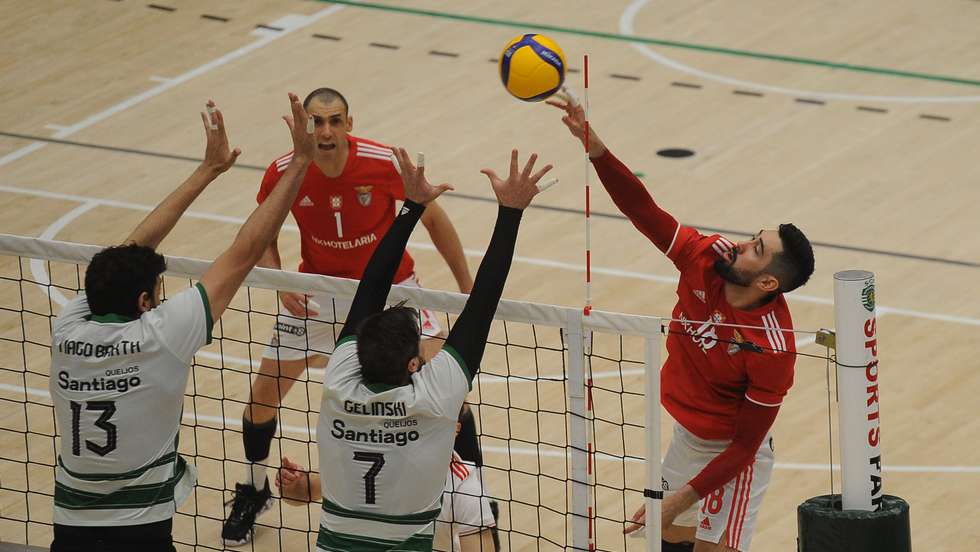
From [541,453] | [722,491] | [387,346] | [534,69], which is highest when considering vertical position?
[534,69]

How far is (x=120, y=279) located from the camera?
19.6 ft

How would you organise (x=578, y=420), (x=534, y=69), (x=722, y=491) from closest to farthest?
(x=578, y=420) < (x=722, y=491) < (x=534, y=69)

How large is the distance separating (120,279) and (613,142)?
879 centimetres

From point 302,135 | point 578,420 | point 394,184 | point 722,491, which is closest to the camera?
point 302,135

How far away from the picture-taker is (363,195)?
29.2 ft

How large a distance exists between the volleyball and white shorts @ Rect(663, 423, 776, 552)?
163 cm

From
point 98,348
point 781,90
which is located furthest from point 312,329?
point 781,90

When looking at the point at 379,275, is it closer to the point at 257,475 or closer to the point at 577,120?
the point at 577,120

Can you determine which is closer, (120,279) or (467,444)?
(120,279)

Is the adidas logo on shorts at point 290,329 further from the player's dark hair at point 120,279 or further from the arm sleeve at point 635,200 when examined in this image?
the player's dark hair at point 120,279

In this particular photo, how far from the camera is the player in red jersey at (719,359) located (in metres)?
6.65

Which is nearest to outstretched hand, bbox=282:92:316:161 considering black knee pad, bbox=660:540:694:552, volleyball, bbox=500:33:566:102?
volleyball, bbox=500:33:566:102

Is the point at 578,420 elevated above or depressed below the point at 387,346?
below

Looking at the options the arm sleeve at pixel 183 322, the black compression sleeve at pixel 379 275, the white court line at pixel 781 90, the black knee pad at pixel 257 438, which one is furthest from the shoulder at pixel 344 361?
the white court line at pixel 781 90
